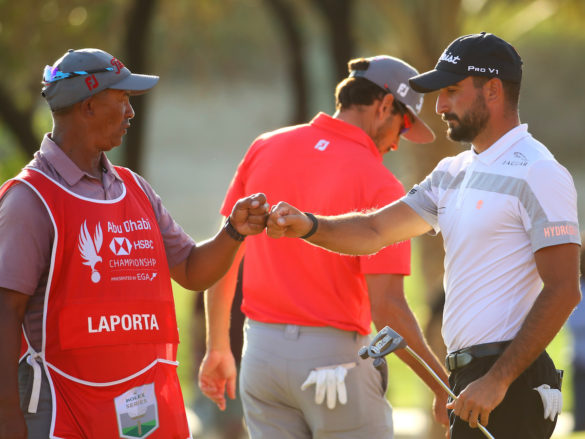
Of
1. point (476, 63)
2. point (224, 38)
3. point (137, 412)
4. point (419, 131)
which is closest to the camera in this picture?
point (137, 412)

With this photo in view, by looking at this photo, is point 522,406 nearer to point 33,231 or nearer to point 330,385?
point 330,385

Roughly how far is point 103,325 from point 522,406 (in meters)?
1.47

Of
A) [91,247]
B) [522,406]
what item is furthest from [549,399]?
[91,247]

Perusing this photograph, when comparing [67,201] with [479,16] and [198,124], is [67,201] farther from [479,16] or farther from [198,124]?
[198,124]

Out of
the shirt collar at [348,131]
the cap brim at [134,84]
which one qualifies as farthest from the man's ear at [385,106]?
the cap brim at [134,84]

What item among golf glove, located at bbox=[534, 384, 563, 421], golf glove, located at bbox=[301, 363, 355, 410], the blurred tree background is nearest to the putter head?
golf glove, located at bbox=[534, 384, 563, 421]

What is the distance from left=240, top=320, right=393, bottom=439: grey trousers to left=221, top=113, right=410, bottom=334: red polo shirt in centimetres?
6

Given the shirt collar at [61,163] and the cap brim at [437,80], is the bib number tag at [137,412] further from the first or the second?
the cap brim at [437,80]

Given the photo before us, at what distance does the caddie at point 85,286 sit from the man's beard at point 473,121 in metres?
1.16

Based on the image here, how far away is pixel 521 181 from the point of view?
12.1ft

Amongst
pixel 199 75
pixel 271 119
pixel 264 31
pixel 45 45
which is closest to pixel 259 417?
pixel 45 45

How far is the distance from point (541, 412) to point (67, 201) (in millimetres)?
1788

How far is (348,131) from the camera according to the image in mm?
4773

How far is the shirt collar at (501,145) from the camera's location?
383cm
